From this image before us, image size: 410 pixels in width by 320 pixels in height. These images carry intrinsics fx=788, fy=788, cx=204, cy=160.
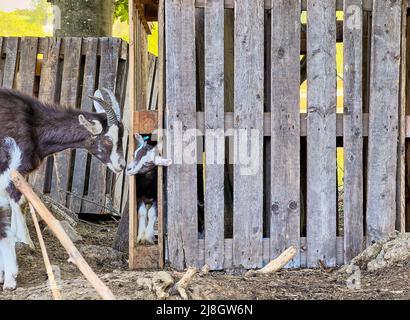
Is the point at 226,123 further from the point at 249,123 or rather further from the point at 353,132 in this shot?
the point at 353,132

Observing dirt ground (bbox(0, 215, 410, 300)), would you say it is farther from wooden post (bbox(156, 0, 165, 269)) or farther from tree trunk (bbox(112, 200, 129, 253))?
wooden post (bbox(156, 0, 165, 269))

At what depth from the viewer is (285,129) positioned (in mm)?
7949

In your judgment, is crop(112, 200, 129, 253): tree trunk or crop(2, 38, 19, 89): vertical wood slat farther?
crop(2, 38, 19, 89): vertical wood slat

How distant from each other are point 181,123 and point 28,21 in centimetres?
1847

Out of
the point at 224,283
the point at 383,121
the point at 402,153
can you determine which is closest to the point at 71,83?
the point at 383,121

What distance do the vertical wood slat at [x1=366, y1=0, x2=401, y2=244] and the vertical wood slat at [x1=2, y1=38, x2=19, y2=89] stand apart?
684cm

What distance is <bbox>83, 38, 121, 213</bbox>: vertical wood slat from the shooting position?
12602 millimetres

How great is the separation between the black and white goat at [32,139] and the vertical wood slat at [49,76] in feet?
10.6

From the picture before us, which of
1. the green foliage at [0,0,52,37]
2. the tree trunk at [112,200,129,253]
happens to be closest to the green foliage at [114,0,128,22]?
Result: the tree trunk at [112,200,129,253]

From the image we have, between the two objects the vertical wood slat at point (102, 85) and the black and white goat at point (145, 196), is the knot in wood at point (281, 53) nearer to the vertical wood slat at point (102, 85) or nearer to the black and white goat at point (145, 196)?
the black and white goat at point (145, 196)

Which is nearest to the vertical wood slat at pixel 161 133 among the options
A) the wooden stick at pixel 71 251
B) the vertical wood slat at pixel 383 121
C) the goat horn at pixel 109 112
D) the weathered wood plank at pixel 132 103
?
the weathered wood plank at pixel 132 103

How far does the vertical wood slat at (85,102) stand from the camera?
12594 millimetres

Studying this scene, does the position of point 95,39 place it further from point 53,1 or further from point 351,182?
point 351,182
